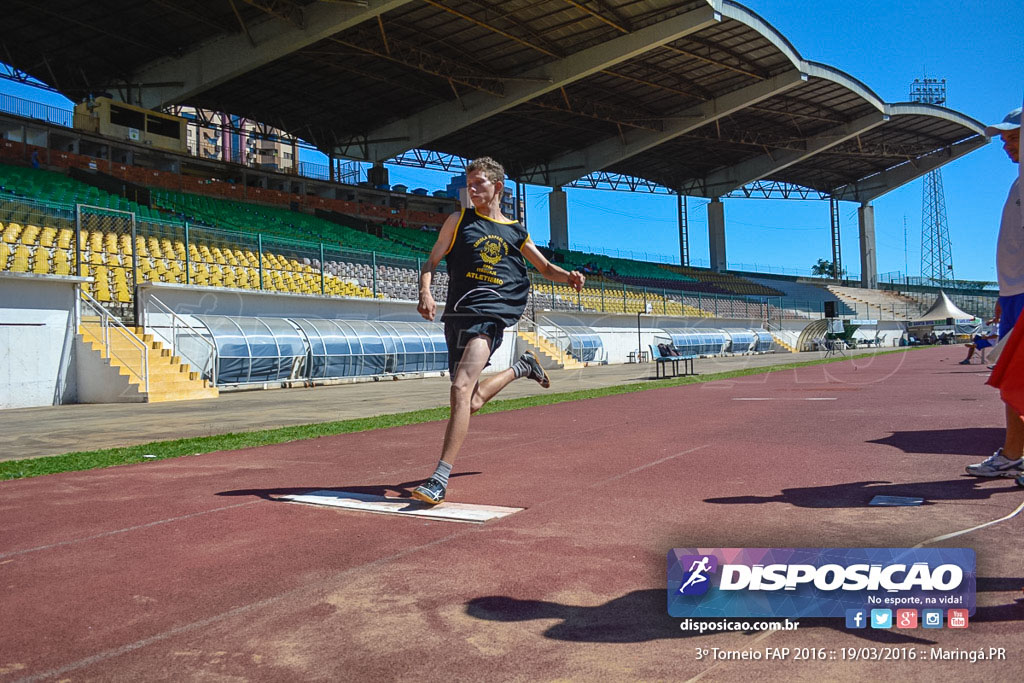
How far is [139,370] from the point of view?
747 inches

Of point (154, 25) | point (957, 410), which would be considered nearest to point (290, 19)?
point (154, 25)

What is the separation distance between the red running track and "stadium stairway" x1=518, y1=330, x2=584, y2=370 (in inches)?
1085

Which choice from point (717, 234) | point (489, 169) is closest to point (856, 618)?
point (489, 169)

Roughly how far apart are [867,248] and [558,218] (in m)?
39.1

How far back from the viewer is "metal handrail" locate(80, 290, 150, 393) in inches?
734

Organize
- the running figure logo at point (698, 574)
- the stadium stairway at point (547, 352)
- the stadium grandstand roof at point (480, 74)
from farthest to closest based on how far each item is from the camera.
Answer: the stadium stairway at point (547, 352) → the stadium grandstand roof at point (480, 74) → the running figure logo at point (698, 574)

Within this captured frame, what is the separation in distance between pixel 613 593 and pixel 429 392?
1722 cm

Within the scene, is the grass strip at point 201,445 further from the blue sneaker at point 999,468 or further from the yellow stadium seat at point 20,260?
the yellow stadium seat at point 20,260

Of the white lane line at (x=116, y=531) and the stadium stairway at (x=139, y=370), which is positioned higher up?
the stadium stairway at (x=139, y=370)

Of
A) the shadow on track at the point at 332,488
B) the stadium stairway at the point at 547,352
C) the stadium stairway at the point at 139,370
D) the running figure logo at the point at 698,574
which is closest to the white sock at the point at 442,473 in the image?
the shadow on track at the point at 332,488

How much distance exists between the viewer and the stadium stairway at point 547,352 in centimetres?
3509

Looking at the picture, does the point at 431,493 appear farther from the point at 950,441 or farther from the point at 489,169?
the point at 950,441

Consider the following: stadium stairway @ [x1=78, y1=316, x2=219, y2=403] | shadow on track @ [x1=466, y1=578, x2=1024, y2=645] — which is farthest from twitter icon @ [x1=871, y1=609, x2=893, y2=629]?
stadium stairway @ [x1=78, y1=316, x2=219, y2=403]

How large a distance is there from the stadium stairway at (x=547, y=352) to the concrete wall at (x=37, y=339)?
A: 19.4m
